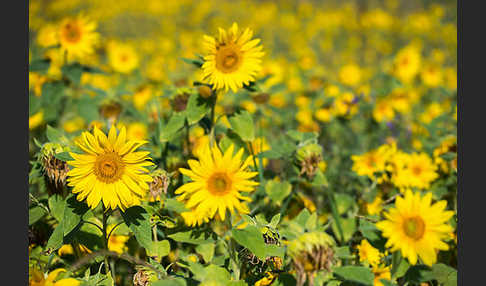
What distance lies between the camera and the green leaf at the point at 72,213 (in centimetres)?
132

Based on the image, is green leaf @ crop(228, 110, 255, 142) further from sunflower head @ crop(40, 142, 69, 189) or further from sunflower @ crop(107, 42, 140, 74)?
sunflower @ crop(107, 42, 140, 74)

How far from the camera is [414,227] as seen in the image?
136 cm

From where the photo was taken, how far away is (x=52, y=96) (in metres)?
2.62

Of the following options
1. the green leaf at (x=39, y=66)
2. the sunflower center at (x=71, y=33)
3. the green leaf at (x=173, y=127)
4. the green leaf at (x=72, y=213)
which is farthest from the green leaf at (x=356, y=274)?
the green leaf at (x=39, y=66)

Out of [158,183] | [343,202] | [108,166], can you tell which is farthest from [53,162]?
[343,202]

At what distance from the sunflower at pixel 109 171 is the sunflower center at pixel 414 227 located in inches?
33.5

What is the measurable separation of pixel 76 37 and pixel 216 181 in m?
1.68

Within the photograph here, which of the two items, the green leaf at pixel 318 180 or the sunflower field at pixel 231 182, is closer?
the sunflower field at pixel 231 182

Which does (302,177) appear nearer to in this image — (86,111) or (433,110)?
(86,111)

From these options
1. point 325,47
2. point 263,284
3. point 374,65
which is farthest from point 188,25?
point 263,284

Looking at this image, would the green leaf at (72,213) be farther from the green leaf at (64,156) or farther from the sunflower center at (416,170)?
the sunflower center at (416,170)

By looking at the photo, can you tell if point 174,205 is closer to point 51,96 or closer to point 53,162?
point 53,162

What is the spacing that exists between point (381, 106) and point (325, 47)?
13.8 ft

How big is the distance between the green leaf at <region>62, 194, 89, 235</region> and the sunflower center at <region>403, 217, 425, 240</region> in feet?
3.48
